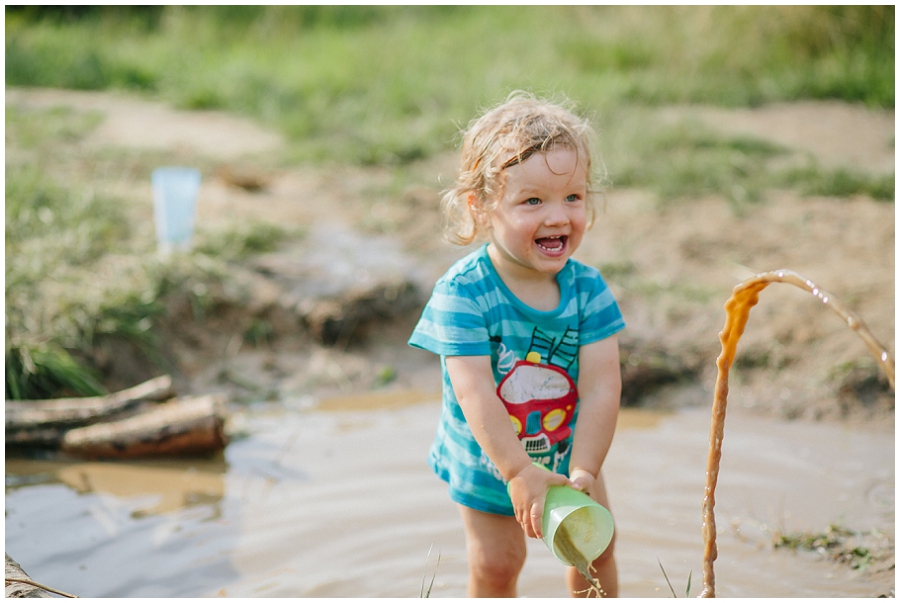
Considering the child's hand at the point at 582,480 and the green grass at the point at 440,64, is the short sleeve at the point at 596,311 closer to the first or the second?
the child's hand at the point at 582,480

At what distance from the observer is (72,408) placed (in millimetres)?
3367

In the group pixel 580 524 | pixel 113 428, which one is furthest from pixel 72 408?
pixel 580 524

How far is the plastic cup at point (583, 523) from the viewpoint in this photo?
1809 millimetres

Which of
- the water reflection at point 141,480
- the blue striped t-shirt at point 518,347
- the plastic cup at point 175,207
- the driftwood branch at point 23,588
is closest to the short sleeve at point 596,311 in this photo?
the blue striped t-shirt at point 518,347

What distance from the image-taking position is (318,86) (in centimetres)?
764

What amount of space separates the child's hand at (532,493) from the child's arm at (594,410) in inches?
3.2

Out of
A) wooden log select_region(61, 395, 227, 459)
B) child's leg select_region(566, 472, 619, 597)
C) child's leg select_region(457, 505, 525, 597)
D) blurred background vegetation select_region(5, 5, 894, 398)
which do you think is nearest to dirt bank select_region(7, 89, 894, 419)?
blurred background vegetation select_region(5, 5, 894, 398)

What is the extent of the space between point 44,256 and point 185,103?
356 cm

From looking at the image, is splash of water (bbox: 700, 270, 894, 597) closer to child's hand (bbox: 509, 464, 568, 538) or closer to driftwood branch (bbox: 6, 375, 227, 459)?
child's hand (bbox: 509, 464, 568, 538)

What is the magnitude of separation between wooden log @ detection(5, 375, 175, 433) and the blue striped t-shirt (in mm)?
1738

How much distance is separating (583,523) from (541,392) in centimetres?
41

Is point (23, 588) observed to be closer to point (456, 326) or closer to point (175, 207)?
point (456, 326)

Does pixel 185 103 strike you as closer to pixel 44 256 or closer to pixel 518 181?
pixel 44 256

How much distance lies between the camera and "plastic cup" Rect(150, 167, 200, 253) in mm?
4367
